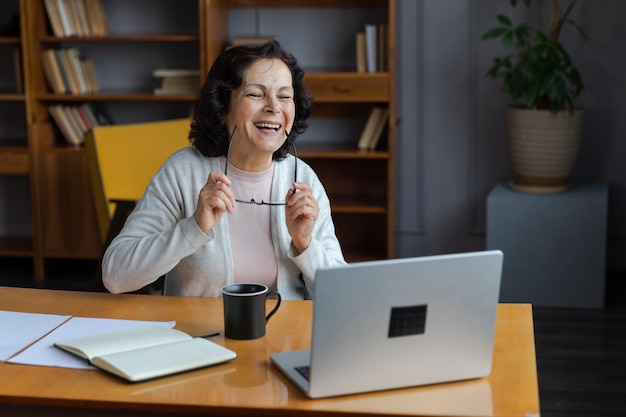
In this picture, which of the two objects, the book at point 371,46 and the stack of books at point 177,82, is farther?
the stack of books at point 177,82

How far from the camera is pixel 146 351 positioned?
160 cm

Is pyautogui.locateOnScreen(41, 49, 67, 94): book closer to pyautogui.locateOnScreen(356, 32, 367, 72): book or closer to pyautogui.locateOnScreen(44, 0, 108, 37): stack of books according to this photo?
pyautogui.locateOnScreen(44, 0, 108, 37): stack of books

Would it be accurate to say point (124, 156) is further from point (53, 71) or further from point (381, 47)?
point (381, 47)

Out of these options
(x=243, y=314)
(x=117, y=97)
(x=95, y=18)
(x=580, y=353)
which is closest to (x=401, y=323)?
(x=243, y=314)

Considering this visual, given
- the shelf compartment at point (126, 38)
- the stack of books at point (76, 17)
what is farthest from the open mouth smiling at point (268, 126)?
the stack of books at point (76, 17)

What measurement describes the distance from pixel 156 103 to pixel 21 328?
3.28 m

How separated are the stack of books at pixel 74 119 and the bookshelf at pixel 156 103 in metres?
0.05

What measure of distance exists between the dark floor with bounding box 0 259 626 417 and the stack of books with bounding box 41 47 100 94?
0.99 meters

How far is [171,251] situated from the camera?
200cm

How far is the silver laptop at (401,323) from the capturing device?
4.48 feet

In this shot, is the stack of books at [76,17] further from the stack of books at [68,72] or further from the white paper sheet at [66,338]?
the white paper sheet at [66,338]

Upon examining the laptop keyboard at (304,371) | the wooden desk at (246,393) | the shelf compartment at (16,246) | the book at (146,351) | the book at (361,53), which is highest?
the book at (361,53)

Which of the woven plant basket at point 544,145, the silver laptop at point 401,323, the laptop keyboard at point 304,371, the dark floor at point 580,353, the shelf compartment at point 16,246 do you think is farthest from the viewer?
the shelf compartment at point 16,246

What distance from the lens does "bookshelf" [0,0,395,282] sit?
447 cm
